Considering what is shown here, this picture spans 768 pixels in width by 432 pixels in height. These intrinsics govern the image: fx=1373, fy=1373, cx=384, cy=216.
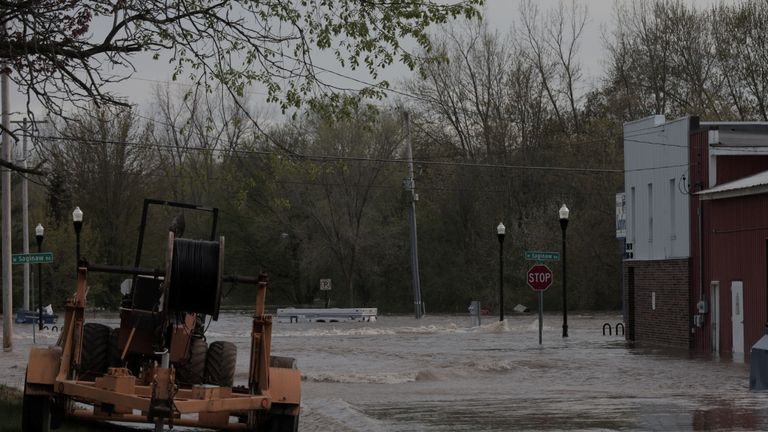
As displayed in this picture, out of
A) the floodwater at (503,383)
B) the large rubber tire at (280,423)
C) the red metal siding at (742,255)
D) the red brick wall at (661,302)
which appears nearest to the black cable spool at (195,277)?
the large rubber tire at (280,423)

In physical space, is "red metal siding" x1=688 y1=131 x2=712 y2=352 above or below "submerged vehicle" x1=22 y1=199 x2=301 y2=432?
above

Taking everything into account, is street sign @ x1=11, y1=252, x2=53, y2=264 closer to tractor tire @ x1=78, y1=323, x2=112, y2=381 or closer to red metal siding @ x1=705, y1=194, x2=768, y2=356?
red metal siding @ x1=705, y1=194, x2=768, y2=356

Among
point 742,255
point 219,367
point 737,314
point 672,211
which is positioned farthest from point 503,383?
point 672,211

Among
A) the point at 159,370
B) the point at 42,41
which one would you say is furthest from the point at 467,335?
the point at 159,370

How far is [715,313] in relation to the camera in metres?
39.6

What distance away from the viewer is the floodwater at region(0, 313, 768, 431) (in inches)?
725

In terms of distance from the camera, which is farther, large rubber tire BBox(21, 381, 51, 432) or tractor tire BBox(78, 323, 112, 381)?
tractor tire BBox(78, 323, 112, 381)

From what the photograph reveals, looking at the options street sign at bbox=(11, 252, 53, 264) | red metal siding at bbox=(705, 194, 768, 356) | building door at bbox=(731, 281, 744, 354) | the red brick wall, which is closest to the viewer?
red metal siding at bbox=(705, 194, 768, 356)

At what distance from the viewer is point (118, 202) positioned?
79.8 metres

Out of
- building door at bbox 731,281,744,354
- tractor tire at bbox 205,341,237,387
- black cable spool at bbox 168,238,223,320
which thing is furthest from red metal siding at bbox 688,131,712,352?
black cable spool at bbox 168,238,223,320

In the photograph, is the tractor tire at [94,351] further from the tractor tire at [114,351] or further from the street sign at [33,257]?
the street sign at [33,257]

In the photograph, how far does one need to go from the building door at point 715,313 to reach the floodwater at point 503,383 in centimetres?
188

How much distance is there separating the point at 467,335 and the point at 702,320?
12.2m

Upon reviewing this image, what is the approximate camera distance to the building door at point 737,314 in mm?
37159
